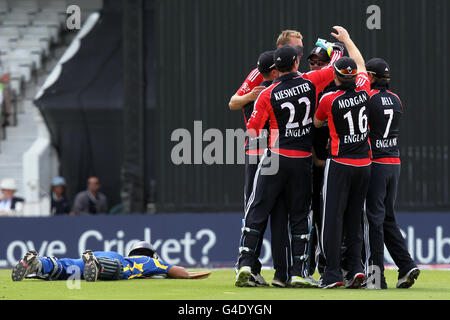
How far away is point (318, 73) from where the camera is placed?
927cm

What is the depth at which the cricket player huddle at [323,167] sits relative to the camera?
9.02 m

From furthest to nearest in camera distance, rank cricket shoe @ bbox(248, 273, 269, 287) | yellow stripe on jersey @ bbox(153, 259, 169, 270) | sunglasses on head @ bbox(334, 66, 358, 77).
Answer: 1. yellow stripe on jersey @ bbox(153, 259, 169, 270)
2. cricket shoe @ bbox(248, 273, 269, 287)
3. sunglasses on head @ bbox(334, 66, 358, 77)

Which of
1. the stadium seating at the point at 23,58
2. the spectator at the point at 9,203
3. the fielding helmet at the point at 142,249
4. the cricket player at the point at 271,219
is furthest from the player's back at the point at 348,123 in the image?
the stadium seating at the point at 23,58

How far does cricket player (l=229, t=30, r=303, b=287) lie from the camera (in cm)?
930

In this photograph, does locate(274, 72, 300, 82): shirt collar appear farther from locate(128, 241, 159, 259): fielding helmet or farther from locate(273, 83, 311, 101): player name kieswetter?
locate(128, 241, 159, 259): fielding helmet

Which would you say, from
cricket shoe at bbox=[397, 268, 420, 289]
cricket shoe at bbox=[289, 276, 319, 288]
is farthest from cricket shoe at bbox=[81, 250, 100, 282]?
cricket shoe at bbox=[397, 268, 420, 289]

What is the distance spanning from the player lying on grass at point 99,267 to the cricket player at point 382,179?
213 centimetres

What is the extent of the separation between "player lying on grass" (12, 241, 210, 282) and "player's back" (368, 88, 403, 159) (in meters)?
2.43

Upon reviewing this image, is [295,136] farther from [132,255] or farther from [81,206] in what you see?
[81,206]

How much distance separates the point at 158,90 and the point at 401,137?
3.95 m

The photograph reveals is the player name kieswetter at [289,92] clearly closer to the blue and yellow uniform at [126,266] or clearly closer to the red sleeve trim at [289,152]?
the red sleeve trim at [289,152]

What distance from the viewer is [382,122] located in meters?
9.53
